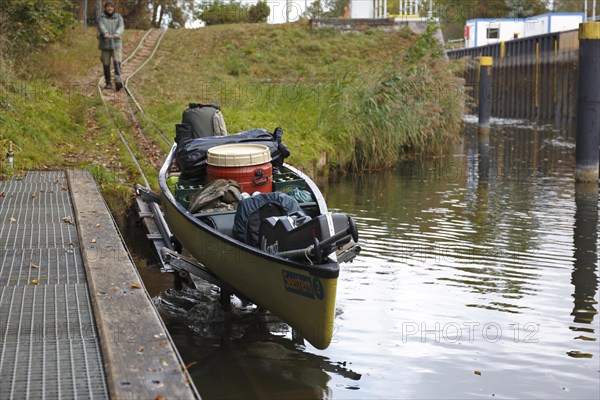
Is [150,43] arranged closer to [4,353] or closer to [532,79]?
[532,79]

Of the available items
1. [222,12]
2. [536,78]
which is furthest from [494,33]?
[222,12]

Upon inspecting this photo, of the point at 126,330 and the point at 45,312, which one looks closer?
the point at 126,330

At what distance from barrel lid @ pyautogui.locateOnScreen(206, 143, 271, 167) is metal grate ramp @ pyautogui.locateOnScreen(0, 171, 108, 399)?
1.74m

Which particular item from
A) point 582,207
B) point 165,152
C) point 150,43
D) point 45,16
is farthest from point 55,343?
point 150,43

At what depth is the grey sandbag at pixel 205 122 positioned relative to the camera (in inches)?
503

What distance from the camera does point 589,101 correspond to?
1689cm

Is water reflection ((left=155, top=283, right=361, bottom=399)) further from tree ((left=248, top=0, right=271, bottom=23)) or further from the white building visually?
the white building

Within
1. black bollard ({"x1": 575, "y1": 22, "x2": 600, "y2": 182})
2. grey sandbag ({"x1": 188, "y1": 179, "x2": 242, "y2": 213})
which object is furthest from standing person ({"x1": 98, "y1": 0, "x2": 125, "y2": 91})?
grey sandbag ({"x1": 188, "y1": 179, "x2": 242, "y2": 213})

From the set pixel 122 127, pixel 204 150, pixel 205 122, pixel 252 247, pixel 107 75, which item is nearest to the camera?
pixel 252 247

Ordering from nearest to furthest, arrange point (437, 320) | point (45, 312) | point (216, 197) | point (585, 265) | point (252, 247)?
1. point (45, 312)
2. point (252, 247)
3. point (437, 320)
4. point (216, 197)
5. point (585, 265)

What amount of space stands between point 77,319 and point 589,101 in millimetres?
12594

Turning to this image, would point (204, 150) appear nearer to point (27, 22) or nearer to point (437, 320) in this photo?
point (437, 320)

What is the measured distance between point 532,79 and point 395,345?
3551cm

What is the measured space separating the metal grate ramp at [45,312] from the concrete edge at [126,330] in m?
0.10
